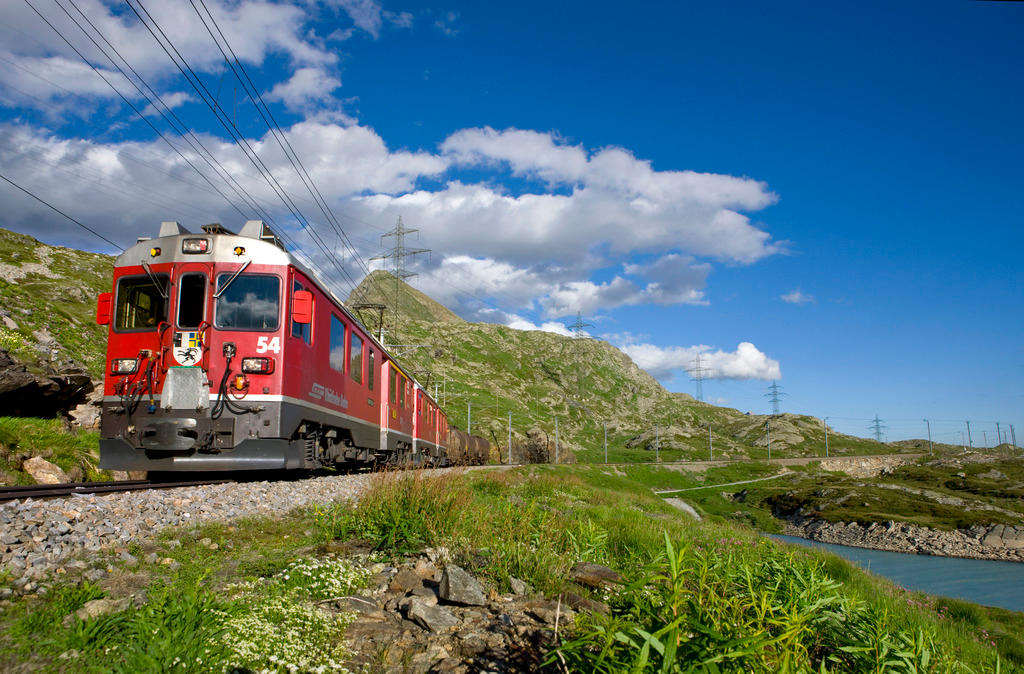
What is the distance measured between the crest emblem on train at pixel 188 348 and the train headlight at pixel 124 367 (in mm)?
707

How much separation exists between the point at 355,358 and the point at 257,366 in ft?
14.8

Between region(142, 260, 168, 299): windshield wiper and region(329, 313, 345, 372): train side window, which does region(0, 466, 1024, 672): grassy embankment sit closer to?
region(142, 260, 168, 299): windshield wiper

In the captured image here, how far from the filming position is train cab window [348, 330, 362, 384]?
45.6ft

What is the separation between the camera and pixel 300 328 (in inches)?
422

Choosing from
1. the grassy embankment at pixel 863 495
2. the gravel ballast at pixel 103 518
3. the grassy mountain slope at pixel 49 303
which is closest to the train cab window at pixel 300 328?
the gravel ballast at pixel 103 518

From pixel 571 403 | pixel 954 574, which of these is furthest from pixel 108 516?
pixel 571 403

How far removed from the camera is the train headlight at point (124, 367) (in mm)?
9834

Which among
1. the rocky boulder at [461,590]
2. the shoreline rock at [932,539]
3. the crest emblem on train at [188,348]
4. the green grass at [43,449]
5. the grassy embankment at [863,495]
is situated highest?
the crest emblem on train at [188,348]

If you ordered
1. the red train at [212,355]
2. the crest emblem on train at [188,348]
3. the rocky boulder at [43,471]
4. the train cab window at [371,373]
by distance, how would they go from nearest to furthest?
the red train at [212,355]
the crest emblem on train at [188,348]
the rocky boulder at [43,471]
the train cab window at [371,373]

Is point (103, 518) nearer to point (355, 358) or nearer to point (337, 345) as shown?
point (337, 345)

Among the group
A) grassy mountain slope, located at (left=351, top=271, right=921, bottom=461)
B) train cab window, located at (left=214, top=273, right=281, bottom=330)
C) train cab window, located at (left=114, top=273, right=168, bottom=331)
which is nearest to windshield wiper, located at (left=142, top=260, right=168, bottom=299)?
train cab window, located at (left=114, top=273, right=168, bottom=331)

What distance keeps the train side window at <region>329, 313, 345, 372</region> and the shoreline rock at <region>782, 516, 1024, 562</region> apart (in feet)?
113

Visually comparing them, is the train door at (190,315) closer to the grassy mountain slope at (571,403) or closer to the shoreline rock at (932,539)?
the shoreline rock at (932,539)

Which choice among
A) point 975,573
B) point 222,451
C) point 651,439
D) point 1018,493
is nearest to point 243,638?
point 222,451
